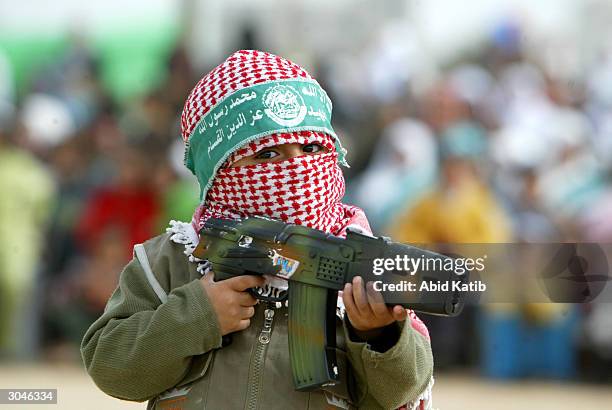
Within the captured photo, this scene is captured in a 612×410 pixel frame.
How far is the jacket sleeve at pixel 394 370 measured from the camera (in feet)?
9.11

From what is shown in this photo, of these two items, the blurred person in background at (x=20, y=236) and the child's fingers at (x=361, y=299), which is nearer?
the child's fingers at (x=361, y=299)

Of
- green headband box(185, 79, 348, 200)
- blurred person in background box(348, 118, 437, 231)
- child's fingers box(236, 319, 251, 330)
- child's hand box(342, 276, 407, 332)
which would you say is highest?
blurred person in background box(348, 118, 437, 231)

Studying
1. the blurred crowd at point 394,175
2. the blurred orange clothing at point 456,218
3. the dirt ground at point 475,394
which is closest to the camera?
the dirt ground at point 475,394

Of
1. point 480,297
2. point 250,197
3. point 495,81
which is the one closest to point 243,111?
point 250,197

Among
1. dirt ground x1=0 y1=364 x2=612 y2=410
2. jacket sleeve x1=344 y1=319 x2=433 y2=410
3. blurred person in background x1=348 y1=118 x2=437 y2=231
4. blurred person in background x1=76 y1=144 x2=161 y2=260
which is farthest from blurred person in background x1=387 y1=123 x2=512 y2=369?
jacket sleeve x1=344 y1=319 x2=433 y2=410

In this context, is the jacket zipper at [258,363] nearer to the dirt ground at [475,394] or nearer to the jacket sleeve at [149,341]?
the jacket sleeve at [149,341]

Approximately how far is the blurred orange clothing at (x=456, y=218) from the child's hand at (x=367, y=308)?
560cm

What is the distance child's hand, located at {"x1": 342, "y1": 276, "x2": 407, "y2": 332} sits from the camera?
2684mm

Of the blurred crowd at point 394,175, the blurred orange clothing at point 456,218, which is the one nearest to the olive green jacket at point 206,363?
the blurred crowd at point 394,175

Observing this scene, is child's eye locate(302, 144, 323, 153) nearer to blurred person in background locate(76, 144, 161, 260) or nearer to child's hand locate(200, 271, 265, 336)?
child's hand locate(200, 271, 265, 336)

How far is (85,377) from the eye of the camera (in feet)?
31.9

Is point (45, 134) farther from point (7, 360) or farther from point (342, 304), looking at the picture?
point (342, 304)

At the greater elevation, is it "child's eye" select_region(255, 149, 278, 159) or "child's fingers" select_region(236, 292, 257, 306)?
"child's eye" select_region(255, 149, 278, 159)

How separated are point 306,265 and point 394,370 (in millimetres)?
306
